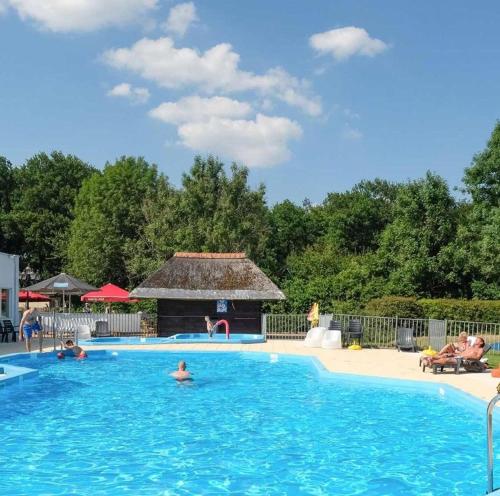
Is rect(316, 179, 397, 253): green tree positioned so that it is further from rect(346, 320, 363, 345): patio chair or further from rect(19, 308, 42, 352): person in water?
rect(19, 308, 42, 352): person in water

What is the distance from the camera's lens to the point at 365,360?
19.7 m

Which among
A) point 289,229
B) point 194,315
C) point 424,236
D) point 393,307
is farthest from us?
point 289,229

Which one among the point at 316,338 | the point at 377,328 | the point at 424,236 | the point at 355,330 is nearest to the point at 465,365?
the point at 355,330

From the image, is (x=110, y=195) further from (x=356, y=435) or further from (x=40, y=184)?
(x=356, y=435)

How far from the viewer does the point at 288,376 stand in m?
18.2

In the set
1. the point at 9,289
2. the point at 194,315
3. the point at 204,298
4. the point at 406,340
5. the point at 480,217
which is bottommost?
the point at 406,340

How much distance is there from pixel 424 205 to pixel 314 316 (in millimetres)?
16049

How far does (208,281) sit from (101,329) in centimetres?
529

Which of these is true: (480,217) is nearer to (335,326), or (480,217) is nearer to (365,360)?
(335,326)

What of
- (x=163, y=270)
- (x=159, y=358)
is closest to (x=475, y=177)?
(x=163, y=270)

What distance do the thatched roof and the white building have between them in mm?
5298

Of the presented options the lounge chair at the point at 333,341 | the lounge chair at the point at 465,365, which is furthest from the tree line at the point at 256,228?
the lounge chair at the point at 465,365

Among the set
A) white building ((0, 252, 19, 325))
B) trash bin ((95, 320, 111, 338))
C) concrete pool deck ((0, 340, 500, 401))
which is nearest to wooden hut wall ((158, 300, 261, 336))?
trash bin ((95, 320, 111, 338))

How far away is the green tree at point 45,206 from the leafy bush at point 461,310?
32.9m
